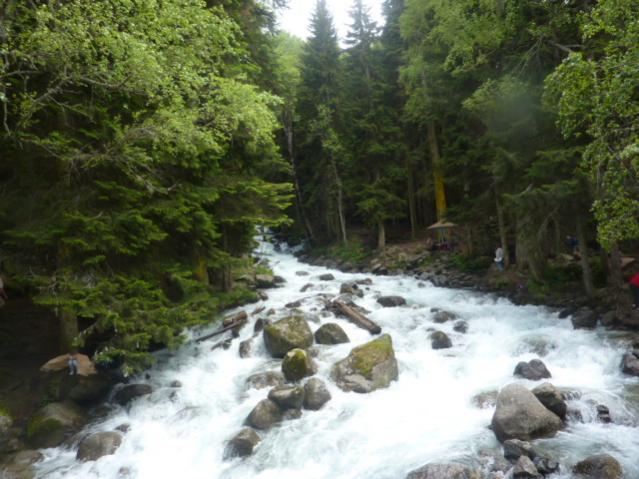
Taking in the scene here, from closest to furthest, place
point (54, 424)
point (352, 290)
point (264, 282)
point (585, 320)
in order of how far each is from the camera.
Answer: point (54, 424), point (585, 320), point (352, 290), point (264, 282)

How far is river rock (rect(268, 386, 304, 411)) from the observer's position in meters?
7.95

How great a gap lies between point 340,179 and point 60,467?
22.8m

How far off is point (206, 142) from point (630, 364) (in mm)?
10499

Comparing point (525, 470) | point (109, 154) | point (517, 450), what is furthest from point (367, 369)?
point (109, 154)

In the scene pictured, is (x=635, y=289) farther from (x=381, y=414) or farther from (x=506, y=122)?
(x=381, y=414)

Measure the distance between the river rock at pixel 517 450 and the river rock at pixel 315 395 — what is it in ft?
11.5

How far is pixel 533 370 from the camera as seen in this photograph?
8562 millimetres

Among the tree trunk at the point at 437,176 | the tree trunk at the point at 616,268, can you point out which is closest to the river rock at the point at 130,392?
the tree trunk at the point at 616,268

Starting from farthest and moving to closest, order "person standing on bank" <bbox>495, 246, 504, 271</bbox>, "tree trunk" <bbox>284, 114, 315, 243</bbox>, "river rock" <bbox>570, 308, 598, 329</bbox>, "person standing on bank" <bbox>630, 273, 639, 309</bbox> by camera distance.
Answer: "tree trunk" <bbox>284, 114, 315, 243</bbox>
"person standing on bank" <bbox>495, 246, 504, 271</bbox>
"river rock" <bbox>570, 308, 598, 329</bbox>
"person standing on bank" <bbox>630, 273, 639, 309</bbox>

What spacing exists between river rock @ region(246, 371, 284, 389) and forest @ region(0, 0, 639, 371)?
6.36 feet

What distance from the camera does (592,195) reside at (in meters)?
10.2

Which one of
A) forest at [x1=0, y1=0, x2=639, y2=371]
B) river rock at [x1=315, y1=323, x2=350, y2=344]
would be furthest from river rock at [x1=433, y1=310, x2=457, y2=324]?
forest at [x1=0, y1=0, x2=639, y2=371]

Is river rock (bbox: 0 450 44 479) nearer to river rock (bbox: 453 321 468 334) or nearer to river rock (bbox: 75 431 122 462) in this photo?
river rock (bbox: 75 431 122 462)

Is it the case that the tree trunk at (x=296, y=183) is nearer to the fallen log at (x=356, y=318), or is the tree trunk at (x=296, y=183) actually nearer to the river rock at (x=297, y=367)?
the fallen log at (x=356, y=318)
